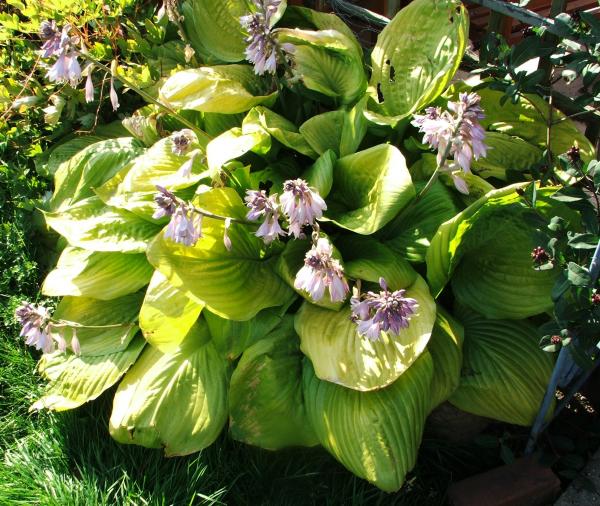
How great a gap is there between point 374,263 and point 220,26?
1.29 m

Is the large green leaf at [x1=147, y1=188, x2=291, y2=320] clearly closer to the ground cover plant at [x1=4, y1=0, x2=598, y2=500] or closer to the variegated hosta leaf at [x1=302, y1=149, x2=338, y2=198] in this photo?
the ground cover plant at [x1=4, y1=0, x2=598, y2=500]

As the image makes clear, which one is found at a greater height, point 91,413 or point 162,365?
point 162,365

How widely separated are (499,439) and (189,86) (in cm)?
160

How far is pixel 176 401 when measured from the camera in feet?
7.25

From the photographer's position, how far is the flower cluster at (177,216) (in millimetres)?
1725

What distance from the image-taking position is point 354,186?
2.23 metres

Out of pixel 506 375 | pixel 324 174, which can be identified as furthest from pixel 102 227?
pixel 506 375

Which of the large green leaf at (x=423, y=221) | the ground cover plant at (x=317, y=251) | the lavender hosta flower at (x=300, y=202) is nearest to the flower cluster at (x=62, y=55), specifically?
the ground cover plant at (x=317, y=251)

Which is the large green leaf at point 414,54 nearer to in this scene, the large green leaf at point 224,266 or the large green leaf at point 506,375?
the large green leaf at point 224,266

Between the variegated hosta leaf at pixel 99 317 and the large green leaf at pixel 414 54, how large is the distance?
1170 mm

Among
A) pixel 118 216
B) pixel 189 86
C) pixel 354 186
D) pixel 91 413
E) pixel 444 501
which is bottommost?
pixel 91 413

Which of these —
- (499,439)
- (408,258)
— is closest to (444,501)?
(499,439)

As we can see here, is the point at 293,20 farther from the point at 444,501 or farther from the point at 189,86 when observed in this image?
the point at 444,501

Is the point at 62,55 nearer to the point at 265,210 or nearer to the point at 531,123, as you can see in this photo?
the point at 265,210
